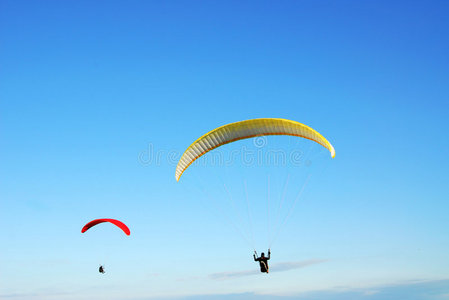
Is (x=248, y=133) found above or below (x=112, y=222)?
above

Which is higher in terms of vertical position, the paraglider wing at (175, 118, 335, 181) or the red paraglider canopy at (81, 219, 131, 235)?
the paraglider wing at (175, 118, 335, 181)

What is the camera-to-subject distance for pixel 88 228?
3152 cm

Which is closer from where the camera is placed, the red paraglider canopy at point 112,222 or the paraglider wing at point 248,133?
the paraglider wing at point 248,133

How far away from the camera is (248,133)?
2386 centimetres

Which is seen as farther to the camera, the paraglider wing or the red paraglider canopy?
the red paraglider canopy

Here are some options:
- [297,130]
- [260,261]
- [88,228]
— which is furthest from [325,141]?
[88,228]

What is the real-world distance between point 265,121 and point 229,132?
2.12 m

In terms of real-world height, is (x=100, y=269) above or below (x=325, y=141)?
below

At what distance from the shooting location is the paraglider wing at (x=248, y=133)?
22.8 metres

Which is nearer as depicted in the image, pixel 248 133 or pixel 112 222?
pixel 248 133

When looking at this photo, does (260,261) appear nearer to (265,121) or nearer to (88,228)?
(265,121)

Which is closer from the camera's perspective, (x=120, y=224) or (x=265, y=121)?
(x=265, y=121)

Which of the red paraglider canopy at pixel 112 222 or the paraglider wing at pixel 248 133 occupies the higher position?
the paraglider wing at pixel 248 133

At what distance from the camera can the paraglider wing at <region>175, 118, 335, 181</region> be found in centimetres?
2278
